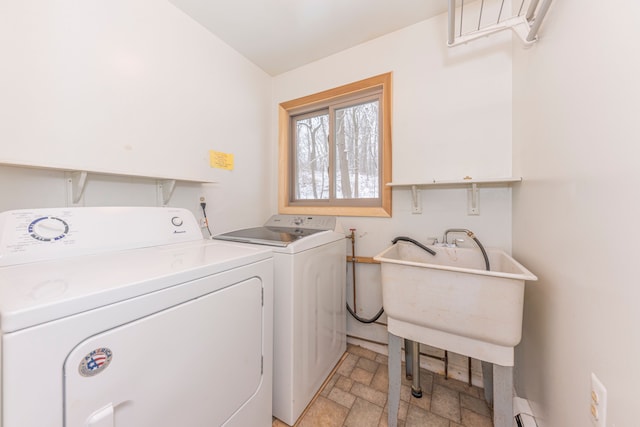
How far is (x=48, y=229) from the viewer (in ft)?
2.96

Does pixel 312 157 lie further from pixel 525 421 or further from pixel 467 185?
pixel 525 421

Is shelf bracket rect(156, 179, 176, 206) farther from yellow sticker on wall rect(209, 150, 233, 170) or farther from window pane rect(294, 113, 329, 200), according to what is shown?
window pane rect(294, 113, 329, 200)

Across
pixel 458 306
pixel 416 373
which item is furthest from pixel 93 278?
pixel 416 373

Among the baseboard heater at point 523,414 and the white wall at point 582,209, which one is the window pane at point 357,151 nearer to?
the white wall at point 582,209

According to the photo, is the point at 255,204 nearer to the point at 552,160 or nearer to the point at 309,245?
the point at 309,245

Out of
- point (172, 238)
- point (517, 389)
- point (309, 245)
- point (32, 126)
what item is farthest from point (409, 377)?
point (32, 126)

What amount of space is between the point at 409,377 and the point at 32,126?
8.11ft

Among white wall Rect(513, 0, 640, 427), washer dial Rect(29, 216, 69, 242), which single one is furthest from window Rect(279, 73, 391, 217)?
washer dial Rect(29, 216, 69, 242)

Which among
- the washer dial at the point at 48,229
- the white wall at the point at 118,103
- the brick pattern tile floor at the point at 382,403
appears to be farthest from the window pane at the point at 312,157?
the washer dial at the point at 48,229

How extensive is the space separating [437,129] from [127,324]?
1881 mm

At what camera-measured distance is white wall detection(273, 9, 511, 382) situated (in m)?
1.46

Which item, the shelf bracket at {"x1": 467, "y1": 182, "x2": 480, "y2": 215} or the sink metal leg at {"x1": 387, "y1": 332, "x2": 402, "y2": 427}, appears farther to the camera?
the shelf bracket at {"x1": 467, "y1": 182, "x2": 480, "y2": 215}

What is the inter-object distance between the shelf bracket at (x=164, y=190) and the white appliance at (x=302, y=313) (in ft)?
1.41

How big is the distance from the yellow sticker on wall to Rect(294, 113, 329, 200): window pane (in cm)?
68
